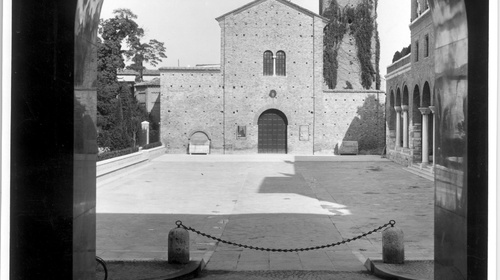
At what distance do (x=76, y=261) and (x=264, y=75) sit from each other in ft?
111

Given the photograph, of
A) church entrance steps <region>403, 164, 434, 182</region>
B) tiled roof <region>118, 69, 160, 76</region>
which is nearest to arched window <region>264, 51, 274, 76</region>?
church entrance steps <region>403, 164, 434, 182</region>

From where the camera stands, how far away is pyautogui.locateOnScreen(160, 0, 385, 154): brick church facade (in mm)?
37344

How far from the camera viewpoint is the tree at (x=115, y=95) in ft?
107

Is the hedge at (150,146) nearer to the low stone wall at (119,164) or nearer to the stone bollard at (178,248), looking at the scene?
the low stone wall at (119,164)

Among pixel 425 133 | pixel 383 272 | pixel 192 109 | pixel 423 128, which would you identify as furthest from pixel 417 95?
pixel 383 272

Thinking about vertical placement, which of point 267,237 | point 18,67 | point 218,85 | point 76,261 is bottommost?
point 267,237

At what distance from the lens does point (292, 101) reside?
3762 centimetres

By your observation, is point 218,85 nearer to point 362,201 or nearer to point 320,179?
point 320,179

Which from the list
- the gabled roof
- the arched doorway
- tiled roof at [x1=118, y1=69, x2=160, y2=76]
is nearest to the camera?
the gabled roof

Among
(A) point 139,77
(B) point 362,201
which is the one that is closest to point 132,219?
(B) point 362,201

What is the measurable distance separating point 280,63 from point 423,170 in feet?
53.4

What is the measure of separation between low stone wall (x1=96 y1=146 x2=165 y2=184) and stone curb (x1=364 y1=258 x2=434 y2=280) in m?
13.4

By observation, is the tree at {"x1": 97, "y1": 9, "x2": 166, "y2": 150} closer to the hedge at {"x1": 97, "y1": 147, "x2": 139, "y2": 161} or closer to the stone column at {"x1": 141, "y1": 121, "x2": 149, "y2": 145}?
the stone column at {"x1": 141, "y1": 121, "x2": 149, "y2": 145}

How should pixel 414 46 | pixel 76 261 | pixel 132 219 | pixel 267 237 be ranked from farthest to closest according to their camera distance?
pixel 414 46
pixel 132 219
pixel 267 237
pixel 76 261
